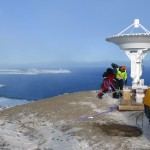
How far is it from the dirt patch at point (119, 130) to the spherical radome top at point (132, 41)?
8.64m

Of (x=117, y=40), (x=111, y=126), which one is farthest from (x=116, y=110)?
(x=117, y=40)

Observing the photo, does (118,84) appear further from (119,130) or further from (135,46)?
(119,130)

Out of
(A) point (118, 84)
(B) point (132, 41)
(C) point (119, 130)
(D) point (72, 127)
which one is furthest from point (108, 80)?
(C) point (119, 130)

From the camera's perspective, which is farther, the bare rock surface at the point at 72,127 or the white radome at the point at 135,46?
the white radome at the point at 135,46

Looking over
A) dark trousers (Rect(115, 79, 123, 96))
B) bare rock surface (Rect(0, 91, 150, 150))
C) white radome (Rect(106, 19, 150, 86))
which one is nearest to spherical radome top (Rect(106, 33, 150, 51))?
white radome (Rect(106, 19, 150, 86))

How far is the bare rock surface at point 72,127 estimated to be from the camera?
9984mm

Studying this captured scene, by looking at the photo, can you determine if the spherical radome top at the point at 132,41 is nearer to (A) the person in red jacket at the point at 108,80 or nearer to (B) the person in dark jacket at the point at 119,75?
(B) the person in dark jacket at the point at 119,75

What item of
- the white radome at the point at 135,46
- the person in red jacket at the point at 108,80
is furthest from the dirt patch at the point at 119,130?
the white radome at the point at 135,46

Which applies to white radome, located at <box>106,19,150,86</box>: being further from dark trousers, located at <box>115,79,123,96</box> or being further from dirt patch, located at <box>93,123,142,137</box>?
dirt patch, located at <box>93,123,142,137</box>

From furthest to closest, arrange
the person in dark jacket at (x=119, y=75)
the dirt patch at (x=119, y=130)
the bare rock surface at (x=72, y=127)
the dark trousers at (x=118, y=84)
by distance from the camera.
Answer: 1. the dark trousers at (x=118, y=84)
2. the person in dark jacket at (x=119, y=75)
3. the dirt patch at (x=119, y=130)
4. the bare rock surface at (x=72, y=127)

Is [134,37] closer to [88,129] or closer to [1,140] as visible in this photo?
[88,129]

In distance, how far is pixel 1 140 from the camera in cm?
1045

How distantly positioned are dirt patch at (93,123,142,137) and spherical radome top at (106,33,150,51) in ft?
28.4

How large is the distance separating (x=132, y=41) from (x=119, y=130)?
952cm
